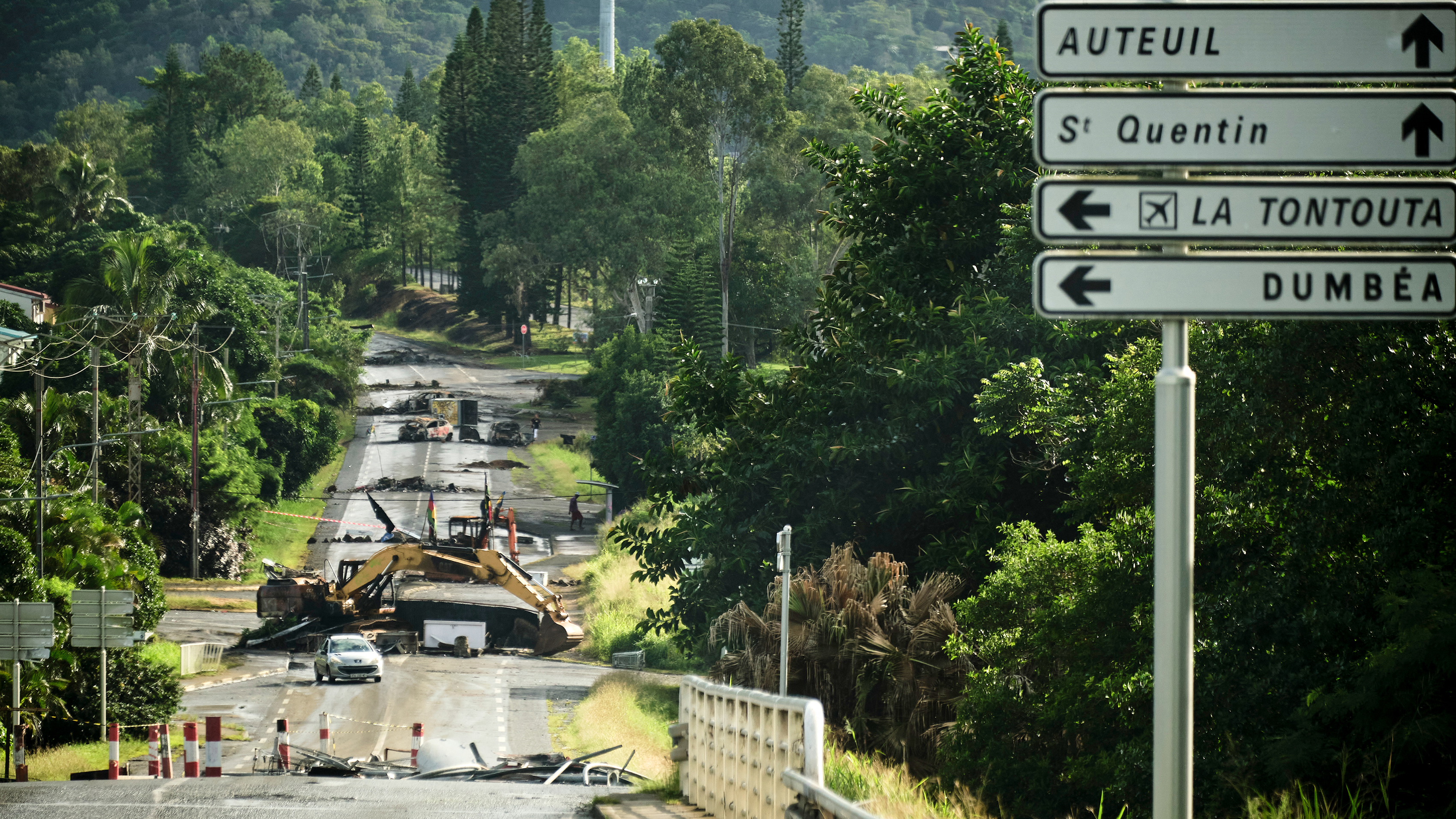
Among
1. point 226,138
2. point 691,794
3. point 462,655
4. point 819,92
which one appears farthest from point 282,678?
point 226,138

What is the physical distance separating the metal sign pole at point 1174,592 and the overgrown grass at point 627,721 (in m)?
18.8

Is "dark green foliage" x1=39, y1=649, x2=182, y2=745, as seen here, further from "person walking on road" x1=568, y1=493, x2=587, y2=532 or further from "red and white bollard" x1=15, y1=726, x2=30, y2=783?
"person walking on road" x1=568, y1=493, x2=587, y2=532

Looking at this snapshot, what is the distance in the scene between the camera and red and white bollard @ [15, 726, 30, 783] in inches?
759

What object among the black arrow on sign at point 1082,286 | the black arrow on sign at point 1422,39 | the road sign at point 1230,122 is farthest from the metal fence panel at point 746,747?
the black arrow on sign at point 1422,39

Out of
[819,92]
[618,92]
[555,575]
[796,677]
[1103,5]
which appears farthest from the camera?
[618,92]

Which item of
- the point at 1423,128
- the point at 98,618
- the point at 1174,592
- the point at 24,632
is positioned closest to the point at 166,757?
the point at 24,632

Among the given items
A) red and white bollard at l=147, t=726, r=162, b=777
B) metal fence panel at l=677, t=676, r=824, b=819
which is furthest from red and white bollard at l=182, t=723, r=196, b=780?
metal fence panel at l=677, t=676, r=824, b=819

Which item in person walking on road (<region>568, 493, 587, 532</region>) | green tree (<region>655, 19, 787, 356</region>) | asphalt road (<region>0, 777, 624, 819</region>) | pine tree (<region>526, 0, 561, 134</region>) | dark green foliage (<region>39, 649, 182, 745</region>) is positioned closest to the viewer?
asphalt road (<region>0, 777, 624, 819</region>)

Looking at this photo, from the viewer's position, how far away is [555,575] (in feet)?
194

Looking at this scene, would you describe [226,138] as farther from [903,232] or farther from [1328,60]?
[1328,60]

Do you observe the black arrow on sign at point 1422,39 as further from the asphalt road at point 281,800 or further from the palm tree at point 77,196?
the palm tree at point 77,196

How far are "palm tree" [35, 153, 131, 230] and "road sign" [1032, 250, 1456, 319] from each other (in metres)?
108

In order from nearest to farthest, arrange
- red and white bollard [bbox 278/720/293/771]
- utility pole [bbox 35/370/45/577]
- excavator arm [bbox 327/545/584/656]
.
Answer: red and white bollard [bbox 278/720/293/771]
utility pole [bbox 35/370/45/577]
excavator arm [bbox 327/545/584/656]

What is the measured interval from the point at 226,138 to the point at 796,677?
429ft
